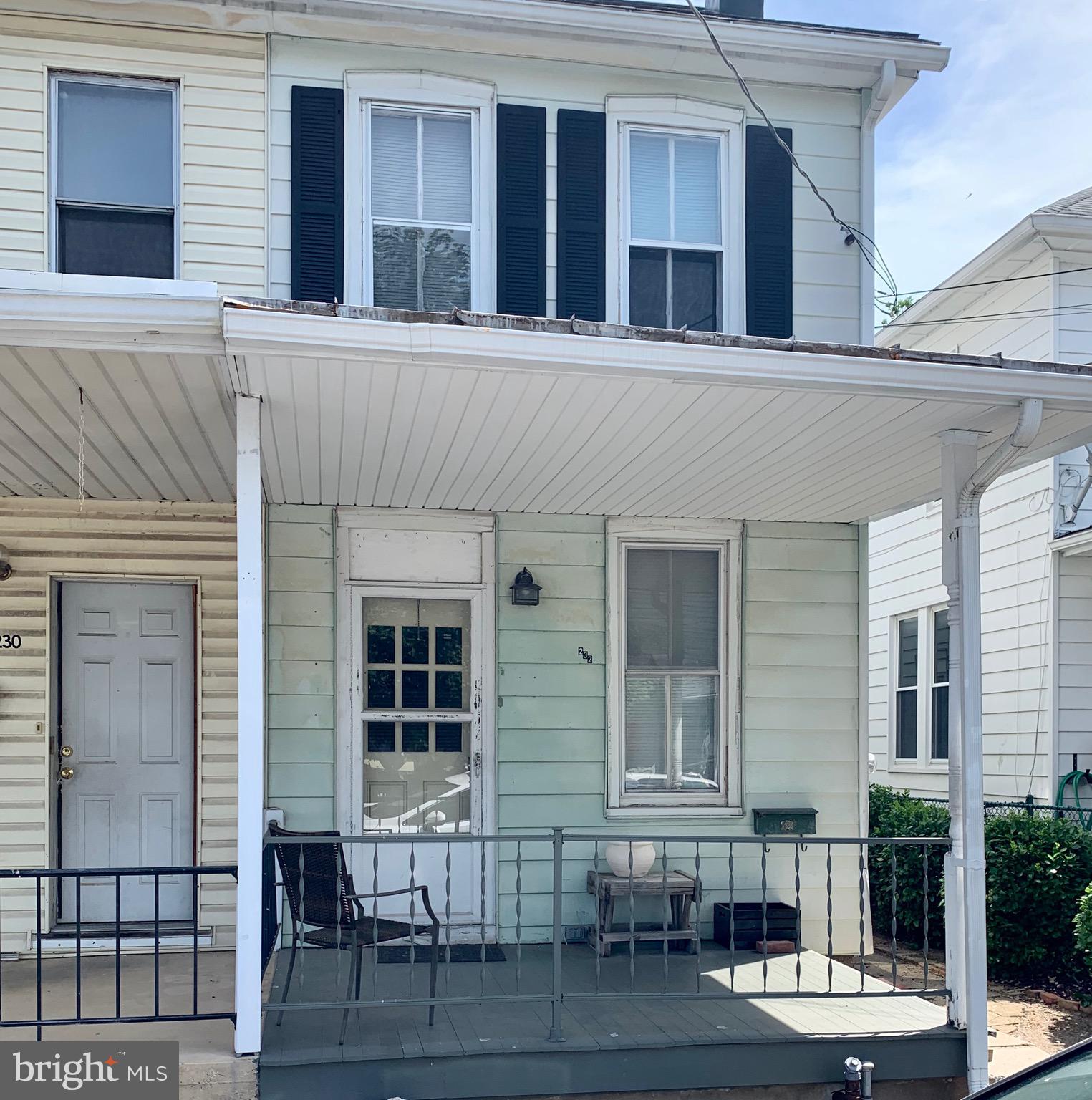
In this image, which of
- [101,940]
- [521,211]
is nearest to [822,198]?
[521,211]

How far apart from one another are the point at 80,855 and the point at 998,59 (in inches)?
380

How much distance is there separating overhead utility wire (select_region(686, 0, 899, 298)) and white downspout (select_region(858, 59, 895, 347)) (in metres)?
0.03

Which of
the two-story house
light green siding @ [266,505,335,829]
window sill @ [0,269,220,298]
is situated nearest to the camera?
window sill @ [0,269,220,298]

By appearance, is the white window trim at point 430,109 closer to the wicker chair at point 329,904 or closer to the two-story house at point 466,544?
the two-story house at point 466,544

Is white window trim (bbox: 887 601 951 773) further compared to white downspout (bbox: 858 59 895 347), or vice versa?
white window trim (bbox: 887 601 951 773)

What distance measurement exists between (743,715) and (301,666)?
2.62 metres

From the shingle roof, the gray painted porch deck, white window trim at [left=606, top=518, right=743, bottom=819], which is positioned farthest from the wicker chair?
the shingle roof

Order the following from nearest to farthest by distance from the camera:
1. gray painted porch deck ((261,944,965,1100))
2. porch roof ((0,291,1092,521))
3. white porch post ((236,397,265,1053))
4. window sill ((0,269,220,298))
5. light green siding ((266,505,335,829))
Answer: window sill ((0,269,220,298)) → porch roof ((0,291,1092,521)) → white porch post ((236,397,265,1053)) → gray painted porch deck ((261,944,965,1100)) → light green siding ((266,505,335,829))

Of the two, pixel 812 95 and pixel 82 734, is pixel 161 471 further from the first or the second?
pixel 812 95

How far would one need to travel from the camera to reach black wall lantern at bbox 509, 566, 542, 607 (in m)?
6.93

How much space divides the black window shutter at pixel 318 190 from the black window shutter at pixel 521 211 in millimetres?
878

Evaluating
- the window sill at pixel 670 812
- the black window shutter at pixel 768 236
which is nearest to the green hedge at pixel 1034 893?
the window sill at pixel 670 812

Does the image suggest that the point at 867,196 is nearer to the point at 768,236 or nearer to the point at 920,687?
the point at 768,236

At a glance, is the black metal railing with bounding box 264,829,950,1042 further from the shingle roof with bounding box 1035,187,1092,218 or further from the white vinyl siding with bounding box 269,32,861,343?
the shingle roof with bounding box 1035,187,1092,218
